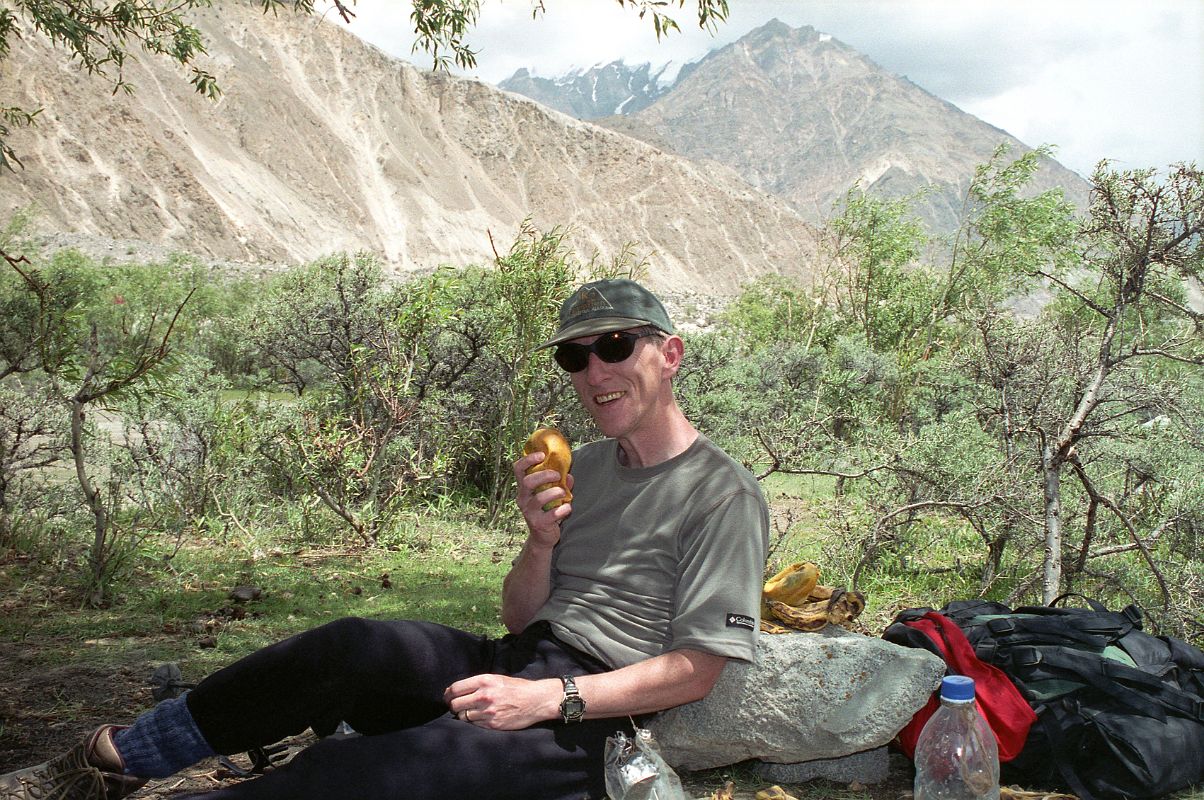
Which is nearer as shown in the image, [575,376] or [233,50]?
[575,376]

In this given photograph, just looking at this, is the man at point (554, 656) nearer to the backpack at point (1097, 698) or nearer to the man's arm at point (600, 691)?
the man's arm at point (600, 691)

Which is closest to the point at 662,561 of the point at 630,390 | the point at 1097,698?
the point at 630,390

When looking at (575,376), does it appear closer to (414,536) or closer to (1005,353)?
(1005,353)

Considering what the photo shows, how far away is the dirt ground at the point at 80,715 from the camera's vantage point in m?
2.80

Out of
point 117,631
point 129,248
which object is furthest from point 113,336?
point 129,248

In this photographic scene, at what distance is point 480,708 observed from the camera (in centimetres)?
215

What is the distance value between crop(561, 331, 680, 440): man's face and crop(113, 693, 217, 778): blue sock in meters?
1.29

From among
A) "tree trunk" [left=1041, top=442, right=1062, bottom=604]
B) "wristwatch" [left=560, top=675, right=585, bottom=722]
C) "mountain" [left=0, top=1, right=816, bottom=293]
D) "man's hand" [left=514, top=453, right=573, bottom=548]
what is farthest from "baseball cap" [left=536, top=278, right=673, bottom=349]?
"mountain" [left=0, top=1, right=816, bottom=293]

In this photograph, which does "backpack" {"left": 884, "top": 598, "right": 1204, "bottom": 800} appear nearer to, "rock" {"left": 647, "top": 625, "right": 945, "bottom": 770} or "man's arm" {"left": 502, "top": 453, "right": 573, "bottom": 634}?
"rock" {"left": 647, "top": 625, "right": 945, "bottom": 770}

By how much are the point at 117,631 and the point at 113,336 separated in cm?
1488

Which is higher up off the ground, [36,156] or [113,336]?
[36,156]

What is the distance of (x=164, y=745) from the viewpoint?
7.02ft

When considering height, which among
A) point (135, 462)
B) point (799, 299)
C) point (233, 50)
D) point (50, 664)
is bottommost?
point (50, 664)

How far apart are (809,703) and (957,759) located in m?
0.44
